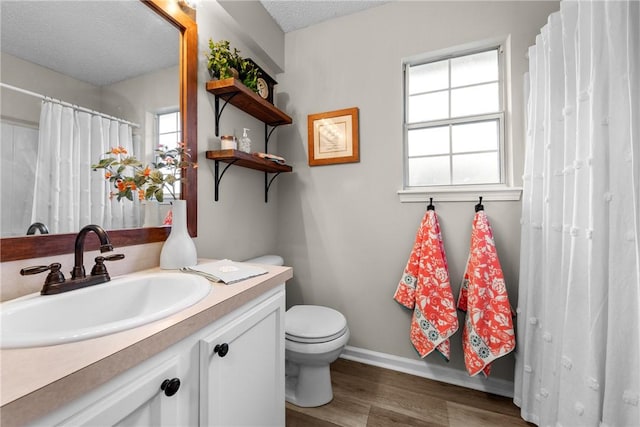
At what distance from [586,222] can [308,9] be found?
209 cm

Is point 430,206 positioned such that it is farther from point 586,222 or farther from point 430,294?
point 586,222

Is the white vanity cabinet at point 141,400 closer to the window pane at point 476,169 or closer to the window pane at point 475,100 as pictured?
the window pane at point 476,169

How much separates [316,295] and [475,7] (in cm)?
223

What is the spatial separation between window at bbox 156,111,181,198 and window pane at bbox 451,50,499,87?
5.81ft

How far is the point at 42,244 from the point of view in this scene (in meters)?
0.83

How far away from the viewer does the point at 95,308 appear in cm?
84

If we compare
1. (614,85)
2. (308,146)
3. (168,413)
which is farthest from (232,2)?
(168,413)

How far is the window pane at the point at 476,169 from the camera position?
173 cm

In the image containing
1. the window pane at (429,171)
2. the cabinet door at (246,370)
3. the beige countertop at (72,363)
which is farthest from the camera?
the window pane at (429,171)

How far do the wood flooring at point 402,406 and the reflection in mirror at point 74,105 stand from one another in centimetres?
136

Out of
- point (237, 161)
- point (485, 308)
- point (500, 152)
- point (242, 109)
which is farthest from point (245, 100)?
point (485, 308)

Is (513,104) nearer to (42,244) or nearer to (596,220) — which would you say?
(596,220)

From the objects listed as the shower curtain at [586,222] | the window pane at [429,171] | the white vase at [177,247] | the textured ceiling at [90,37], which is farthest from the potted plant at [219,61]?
the shower curtain at [586,222]

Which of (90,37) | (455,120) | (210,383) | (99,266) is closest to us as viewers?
(210,383)
